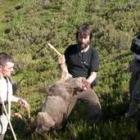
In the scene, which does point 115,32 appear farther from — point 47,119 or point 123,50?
point 47,119

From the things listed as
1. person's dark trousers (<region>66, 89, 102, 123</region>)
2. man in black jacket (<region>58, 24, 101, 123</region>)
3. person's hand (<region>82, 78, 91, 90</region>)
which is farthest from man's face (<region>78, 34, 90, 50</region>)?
person's dark trousers (<region>66, 89, 102, 123</region>)

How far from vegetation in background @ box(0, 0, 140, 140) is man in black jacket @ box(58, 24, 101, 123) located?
0.89 ft

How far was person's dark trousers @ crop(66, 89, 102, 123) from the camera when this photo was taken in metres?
7.80

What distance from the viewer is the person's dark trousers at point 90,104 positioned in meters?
7.80

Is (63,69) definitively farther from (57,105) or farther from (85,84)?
(57,105)

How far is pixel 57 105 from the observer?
7844 millimetres

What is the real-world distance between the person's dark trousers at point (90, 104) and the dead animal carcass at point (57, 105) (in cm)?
10

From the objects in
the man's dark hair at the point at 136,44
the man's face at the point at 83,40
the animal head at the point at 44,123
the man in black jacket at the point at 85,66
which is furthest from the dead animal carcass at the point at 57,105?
the man's dark hair at the point at 136,44

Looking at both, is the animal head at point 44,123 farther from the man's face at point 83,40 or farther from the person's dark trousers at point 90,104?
the man's face at point 83,40

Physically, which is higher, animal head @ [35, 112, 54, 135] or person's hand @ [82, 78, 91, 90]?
person's hand @ [82, 78, 91, 90]

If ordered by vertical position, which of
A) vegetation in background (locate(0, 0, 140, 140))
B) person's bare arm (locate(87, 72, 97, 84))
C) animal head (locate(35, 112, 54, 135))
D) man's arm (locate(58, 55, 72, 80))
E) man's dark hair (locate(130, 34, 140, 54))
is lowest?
vegetation in background (locate(0, 0, 140, 140))

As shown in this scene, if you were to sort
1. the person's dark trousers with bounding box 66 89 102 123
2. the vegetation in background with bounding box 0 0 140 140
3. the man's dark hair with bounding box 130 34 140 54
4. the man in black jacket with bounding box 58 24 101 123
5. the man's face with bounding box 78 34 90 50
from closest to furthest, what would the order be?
the man's dark hair with bounding box 130 34 140 54
the vegetation in background with bounding box 0 0 140 140
the person's dark trousers with bounding box 66 89 102 123
the man in black jacket with bounding box 58 24 101 123
the man's face with bounding box 78 34 90 50

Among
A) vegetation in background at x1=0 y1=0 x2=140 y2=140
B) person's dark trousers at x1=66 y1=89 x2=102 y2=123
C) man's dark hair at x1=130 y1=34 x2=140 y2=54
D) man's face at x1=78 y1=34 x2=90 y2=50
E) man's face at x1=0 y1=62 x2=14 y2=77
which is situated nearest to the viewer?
man's face at x1=0 y1=62 x2=14 y2=77

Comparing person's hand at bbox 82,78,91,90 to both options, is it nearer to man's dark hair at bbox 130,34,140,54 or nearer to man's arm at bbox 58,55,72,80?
man's arm at bbox 58,55,72,80
